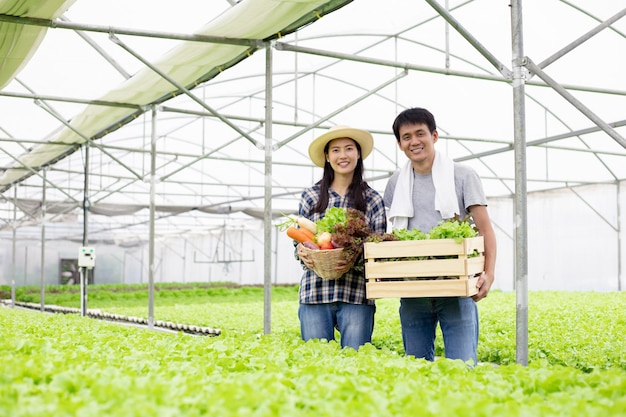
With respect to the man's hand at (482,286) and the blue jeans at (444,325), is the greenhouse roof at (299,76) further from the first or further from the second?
the blue jeans at (444,325)

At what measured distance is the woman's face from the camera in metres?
4.16

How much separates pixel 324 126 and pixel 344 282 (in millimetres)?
9640

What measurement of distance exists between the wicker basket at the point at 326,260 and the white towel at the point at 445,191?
0.59 meters

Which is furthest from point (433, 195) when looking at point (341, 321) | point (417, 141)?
point (341, 321)

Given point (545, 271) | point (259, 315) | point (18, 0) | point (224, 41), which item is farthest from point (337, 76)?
point (545, 271)

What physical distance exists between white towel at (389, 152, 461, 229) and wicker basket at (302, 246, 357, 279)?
0.37m

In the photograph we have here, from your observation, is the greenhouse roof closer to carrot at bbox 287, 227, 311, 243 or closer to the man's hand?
the man's hand

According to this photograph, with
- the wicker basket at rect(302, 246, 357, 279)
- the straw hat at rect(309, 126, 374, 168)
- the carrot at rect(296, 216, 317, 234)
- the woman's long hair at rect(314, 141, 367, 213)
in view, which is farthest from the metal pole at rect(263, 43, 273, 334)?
the wicker basket at rect(302, 246, 357, 279)

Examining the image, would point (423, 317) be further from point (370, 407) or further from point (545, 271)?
point (545, 271)

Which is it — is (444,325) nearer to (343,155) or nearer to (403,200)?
(403,200)

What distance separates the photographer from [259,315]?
10844 millimetres

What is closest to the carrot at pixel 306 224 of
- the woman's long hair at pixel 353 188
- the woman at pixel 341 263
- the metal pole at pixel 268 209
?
the woman at pixel 341 263

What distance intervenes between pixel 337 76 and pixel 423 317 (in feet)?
29.5

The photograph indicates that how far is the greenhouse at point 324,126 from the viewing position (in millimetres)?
4039
